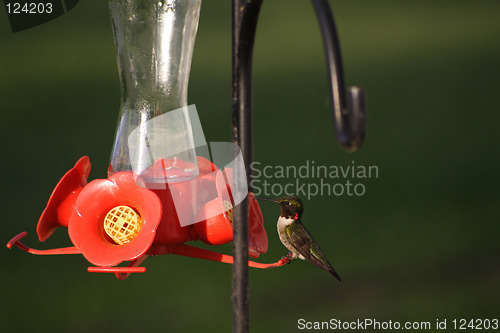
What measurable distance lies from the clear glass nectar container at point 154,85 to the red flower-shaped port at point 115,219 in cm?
11

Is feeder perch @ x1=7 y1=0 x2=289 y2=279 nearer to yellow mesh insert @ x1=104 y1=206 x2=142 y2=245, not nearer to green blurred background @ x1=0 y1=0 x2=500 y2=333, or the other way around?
yellow mesh insert @ x1=104 y1=206 x2=142 y2=245

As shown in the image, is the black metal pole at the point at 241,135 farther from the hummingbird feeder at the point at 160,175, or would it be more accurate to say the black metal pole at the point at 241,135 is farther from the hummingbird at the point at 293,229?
the hummingbird at the point at 293,229

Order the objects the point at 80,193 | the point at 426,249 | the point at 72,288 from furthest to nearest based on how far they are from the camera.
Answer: the point at 426,249, the point at 72,288, the point at 80,193

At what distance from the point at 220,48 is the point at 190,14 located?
378 centimetres

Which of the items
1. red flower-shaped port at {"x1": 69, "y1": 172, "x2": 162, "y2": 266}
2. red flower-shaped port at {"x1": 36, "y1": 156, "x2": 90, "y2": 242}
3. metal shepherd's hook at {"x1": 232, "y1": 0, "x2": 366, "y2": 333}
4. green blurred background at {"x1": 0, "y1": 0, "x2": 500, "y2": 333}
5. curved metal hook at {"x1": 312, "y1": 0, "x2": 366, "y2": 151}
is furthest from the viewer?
green blurred background at {"x1": 0, "y1": 0, "x2": 500, "y2": 333}

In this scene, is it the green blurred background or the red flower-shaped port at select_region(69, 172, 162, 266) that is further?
the green blurred background

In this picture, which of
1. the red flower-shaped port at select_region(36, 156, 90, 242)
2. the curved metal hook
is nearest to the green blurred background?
the red flower-shaped port at select_region(36, 156, 90, 242)

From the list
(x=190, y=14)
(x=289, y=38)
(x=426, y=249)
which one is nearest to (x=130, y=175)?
(x=190, y=14)

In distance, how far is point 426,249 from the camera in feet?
14.5

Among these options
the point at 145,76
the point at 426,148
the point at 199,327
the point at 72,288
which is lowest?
the point at 199,327

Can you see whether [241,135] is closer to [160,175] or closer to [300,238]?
[160,175]

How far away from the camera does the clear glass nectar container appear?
1.16m

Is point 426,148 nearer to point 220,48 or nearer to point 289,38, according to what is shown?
point 289,38

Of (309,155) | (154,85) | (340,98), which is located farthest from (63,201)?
(309,155)
